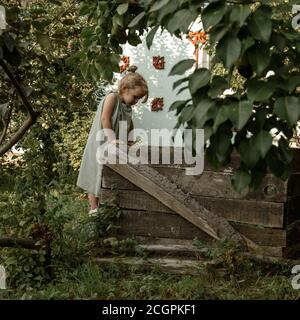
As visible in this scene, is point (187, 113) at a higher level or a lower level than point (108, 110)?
lower

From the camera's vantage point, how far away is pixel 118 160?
17.0 feet

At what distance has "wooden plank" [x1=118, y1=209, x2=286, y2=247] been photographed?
487 centimetres

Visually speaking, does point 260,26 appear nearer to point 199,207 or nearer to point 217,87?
point 217,87

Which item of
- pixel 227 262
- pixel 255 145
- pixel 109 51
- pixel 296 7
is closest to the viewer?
pixel 255 145

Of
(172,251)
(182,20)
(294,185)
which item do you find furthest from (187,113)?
(294,185)

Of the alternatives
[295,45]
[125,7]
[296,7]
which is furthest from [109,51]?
[295,45]

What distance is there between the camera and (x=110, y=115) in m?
5.59

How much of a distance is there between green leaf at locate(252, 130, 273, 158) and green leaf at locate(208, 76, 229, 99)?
19 centimetres

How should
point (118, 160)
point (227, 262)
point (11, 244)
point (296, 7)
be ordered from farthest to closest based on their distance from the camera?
point (118, 160) < point (227, 262) < point (11, 244) < point (296, 7)

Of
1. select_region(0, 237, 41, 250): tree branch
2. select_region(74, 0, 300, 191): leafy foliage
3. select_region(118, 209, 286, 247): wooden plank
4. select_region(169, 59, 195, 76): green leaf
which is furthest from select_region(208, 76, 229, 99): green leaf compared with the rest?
select_region(118, 209, 286, 247): wooden plank

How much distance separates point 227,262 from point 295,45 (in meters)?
2.55

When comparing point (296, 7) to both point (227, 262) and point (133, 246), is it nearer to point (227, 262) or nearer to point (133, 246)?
point (227, 262)

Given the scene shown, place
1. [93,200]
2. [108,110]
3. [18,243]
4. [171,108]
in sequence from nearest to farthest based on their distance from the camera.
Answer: [171,108]
[18,243]
[108,110]
[93,200]

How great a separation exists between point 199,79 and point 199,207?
9.71 feet
